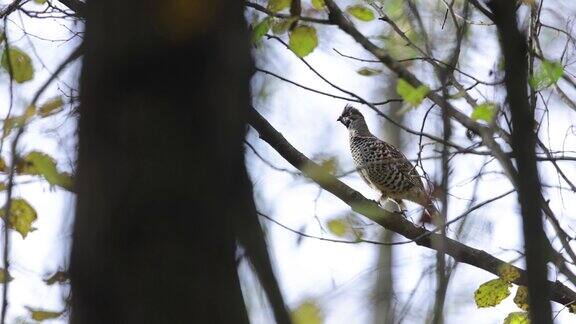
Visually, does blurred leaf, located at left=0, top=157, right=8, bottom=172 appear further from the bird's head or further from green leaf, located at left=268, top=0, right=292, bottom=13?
the bird's head

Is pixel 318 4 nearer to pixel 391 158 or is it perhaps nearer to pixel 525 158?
pixel 525 158

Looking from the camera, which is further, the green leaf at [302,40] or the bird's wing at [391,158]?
the bird's wing at [391,158]

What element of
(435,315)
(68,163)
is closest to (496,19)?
(435,315)

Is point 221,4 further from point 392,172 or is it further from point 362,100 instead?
point 392,172

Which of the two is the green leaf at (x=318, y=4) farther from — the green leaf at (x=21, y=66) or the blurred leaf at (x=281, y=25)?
the green leaf at (x=21, y=66)

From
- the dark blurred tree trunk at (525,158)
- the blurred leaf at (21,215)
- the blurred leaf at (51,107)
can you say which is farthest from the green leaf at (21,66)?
the dark blurred tree trunk at (525,158)

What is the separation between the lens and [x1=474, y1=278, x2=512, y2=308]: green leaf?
12.5 ft

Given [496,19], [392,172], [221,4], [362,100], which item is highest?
[392,172]

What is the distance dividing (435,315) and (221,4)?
0.83m

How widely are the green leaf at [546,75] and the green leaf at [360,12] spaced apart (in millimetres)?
674

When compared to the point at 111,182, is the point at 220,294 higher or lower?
lower

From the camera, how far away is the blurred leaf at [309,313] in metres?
3.14

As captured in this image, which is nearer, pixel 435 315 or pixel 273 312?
pixel 435 315

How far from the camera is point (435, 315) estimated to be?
1.64m
